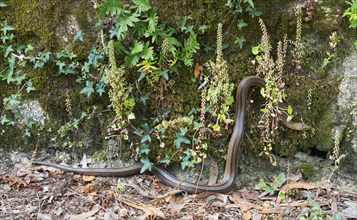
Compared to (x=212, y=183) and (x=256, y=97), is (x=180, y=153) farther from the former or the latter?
(x=256, y=97)

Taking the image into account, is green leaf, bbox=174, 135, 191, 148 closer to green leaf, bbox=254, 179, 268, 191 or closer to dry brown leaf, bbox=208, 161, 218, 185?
dry brown leaf, bbox=208, 161, 218, 185

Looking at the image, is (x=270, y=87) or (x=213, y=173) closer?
(x=270, y=87)

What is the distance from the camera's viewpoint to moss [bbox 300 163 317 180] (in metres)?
5.59

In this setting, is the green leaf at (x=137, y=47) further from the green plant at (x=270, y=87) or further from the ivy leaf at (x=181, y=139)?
the green plant at (x=270, y=87)

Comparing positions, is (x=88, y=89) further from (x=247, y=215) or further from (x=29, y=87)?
(x=247, y=215)

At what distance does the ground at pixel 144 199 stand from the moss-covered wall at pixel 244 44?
638 millimetres

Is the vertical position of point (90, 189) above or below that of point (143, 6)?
below

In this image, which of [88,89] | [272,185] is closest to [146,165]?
[88,89]

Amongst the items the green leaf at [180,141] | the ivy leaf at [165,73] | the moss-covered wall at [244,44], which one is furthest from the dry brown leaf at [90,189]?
the ivy leaf at [165,73]

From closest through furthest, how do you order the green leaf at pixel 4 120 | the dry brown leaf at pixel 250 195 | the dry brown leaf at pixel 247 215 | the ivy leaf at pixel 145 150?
the dry brown leaf at pixel 247 215, the dry brown leaf at pixel 250 195, the ivy leaf at pixel 145 150, the green leaf at pixel 4 120

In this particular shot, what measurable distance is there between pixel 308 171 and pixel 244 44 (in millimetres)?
1731

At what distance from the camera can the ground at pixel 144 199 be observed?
4879mm

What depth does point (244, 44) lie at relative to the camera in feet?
18.4

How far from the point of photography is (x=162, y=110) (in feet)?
18.7
